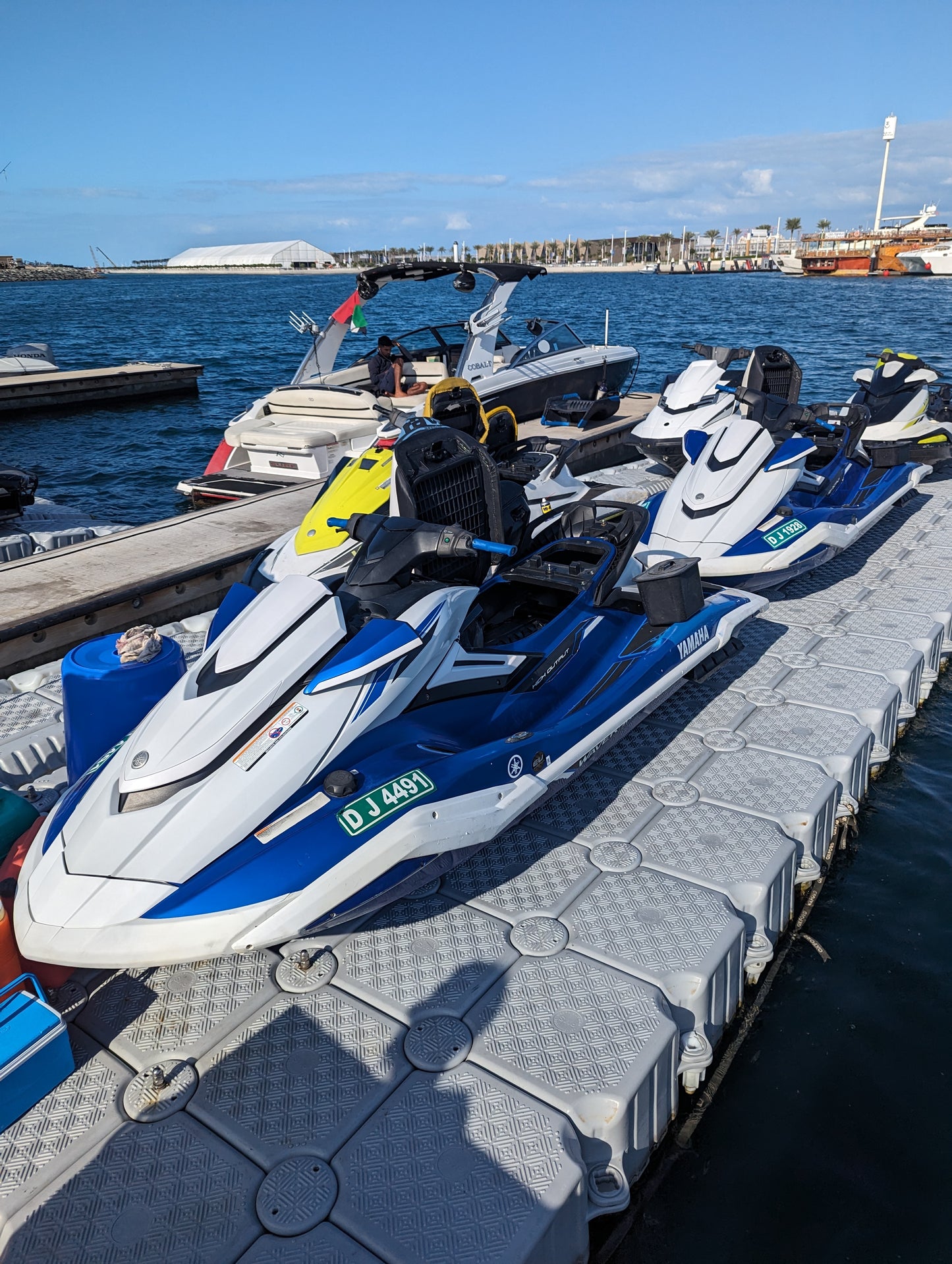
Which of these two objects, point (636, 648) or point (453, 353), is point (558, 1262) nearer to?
point (636, 648)

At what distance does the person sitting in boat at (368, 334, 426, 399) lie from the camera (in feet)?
41.4

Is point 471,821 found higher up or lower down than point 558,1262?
higher up

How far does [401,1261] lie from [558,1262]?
43 centimetres

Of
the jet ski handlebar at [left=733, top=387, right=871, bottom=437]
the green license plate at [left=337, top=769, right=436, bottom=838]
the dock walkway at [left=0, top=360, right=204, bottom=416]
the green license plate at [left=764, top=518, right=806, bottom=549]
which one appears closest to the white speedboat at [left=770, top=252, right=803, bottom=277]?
the dock walkway at [left=0, top=360, right=204, bottom=416]

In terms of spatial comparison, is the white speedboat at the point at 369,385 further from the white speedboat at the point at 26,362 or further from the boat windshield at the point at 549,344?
the white speedboat at the point at 26,362

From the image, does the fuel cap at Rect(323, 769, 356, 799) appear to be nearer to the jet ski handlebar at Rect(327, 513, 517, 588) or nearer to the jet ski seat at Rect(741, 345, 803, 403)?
the jet ski handlebar at Rect(327, 513, 517, 588)

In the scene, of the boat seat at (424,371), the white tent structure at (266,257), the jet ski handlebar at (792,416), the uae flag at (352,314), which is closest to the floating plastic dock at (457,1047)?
the jet ski handlebar at (792,416)

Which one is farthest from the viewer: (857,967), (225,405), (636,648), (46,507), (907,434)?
(225,405)

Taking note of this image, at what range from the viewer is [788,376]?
8.58 meters

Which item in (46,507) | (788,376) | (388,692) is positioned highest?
(788,376)

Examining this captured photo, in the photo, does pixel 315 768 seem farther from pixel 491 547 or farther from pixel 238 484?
pixel 238 484

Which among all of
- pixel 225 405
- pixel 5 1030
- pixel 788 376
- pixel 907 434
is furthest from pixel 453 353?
pixel 5 1030

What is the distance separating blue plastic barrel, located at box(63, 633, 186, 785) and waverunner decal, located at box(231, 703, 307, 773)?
3.48 ft

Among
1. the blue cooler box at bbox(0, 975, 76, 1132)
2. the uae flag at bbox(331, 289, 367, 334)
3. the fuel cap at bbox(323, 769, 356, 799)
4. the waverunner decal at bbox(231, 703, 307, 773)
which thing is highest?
the uae flag at bbox(331, 289, 367, 334)
